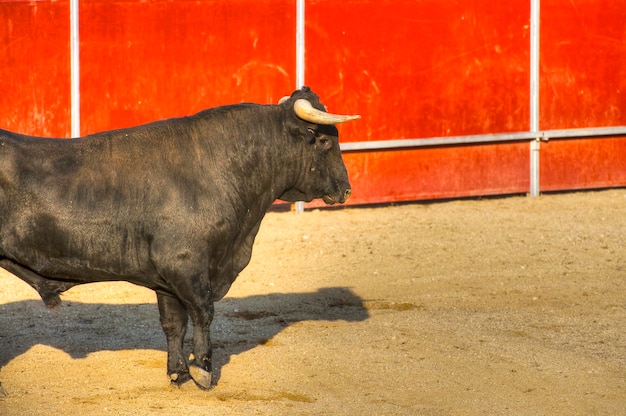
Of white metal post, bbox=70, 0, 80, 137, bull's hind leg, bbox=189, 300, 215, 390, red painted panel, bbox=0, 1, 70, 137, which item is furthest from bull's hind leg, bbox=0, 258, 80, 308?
white metal post, bbox=70, 0, 80, 137

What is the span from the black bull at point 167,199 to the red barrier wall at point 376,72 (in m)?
5.47

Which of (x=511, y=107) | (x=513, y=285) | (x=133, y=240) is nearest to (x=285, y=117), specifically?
(x=133, y=240)

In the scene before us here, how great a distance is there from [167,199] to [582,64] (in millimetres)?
8396

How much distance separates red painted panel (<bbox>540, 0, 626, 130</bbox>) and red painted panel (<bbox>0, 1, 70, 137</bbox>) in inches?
208

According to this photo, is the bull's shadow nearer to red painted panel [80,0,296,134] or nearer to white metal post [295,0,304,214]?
red painted panel [80,0,296,134]

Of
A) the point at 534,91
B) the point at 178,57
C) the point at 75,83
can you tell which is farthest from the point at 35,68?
the point at 534,91

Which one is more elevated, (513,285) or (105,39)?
(105,39)

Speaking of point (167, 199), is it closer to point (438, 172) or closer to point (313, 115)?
point (313, 115)

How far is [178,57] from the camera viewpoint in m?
12.6

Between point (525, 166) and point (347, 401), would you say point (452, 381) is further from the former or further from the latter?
point (525, 166)

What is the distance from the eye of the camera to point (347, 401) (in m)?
Result: 6.80

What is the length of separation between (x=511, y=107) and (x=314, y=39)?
240 cm

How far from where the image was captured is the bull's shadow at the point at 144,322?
26.3ft

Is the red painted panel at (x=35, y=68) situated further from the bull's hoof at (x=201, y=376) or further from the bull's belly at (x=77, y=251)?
the bull's hoof at (x=201, y=376)
